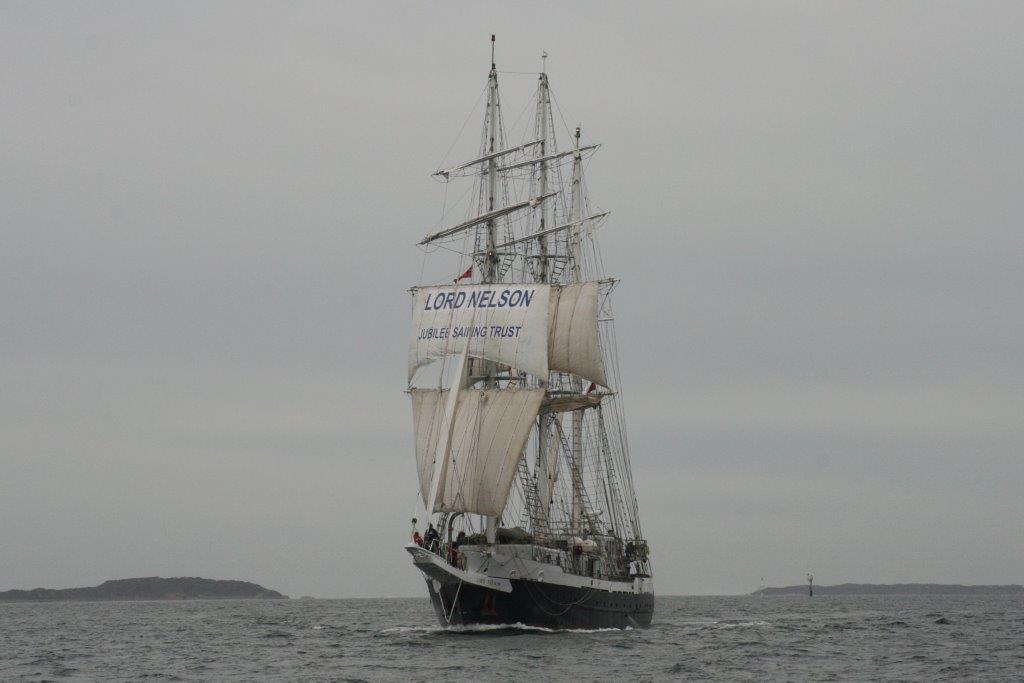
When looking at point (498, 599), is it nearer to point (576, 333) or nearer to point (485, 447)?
point (485, 447)

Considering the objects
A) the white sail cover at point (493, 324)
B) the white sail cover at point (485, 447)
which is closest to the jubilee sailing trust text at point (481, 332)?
the white sail cover at point (493, 324)

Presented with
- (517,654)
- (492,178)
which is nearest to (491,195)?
(492,178)

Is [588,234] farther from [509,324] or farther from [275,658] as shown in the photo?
[275,658]

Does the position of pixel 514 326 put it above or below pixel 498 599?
above

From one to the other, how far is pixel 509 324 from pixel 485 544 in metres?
12.7

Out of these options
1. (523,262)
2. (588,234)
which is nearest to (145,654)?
(523,262)

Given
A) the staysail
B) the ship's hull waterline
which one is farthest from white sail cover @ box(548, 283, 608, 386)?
the ship's hull waterline

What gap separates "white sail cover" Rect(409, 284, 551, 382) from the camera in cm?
7606

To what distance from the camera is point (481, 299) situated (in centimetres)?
7731

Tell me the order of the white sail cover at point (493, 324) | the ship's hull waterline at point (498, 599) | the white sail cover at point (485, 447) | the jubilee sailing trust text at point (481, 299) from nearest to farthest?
the ship's hull waterline at point (498, 599)
the white sail cover at point (485, 447)
the white sail cover at point (493, 324)
the jubilee sailing trust text at point (481, 299)

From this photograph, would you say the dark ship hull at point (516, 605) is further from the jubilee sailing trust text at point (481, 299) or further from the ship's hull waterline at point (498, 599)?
the jubilee sailing trust text at point (481, 299)

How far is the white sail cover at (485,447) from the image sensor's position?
73312 mm

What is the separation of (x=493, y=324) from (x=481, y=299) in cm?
162

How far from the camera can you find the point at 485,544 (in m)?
70.5
